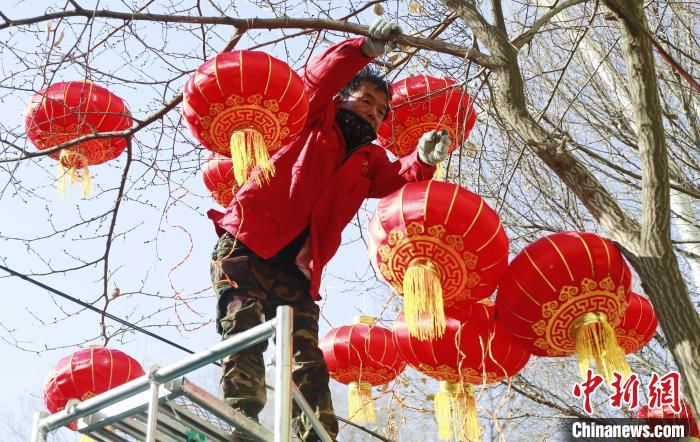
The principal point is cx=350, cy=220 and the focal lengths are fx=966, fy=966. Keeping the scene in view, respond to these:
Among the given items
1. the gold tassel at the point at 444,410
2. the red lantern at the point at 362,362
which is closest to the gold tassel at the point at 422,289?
the gold tassel at the point at 444,410

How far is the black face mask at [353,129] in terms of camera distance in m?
4.17

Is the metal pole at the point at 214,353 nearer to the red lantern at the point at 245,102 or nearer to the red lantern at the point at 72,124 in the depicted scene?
the red lantern at the point at 245,102

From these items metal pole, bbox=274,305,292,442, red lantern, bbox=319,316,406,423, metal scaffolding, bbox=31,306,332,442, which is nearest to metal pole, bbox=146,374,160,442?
metal scaffolding, bbox=31,306,332,442

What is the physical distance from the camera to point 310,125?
409cm

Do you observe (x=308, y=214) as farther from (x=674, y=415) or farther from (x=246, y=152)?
(x=674, y=415)

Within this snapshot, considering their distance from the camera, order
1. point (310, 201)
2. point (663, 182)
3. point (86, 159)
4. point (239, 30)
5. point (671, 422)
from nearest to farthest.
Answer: point (663, 182) → point (310, 201) → point (239, 30) → point (86, 159) → point (671, 422)

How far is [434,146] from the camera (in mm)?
3865

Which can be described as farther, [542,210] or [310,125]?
[542,210]

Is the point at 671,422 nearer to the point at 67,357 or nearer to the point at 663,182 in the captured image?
the point at 663,182

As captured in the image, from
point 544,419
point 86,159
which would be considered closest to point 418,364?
point 86,159

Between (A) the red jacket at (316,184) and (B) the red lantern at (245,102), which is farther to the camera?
(A) the red jacket at (316,184)

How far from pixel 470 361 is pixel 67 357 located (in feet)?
7.28

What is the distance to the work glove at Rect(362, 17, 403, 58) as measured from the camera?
3766mm

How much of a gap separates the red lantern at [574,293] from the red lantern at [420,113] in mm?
1011
